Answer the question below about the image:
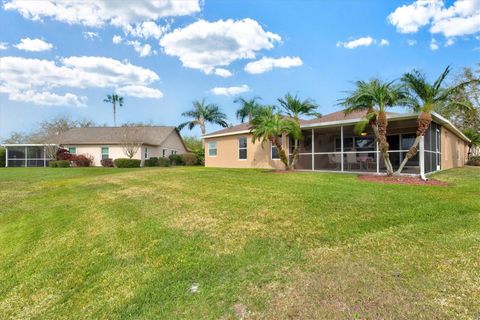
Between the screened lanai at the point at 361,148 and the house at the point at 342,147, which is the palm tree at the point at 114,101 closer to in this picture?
the house at the point at 342,147

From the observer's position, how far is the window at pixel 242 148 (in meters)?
19.6

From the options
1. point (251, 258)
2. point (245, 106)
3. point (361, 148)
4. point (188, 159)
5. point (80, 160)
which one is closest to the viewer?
point (251, 258)

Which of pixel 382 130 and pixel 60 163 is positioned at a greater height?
pixel 382 130

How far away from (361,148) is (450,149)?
18.9ft

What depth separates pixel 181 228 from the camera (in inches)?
216

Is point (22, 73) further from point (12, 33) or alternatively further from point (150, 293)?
point (150, 293)

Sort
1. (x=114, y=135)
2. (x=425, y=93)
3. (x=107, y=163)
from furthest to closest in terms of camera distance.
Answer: (x=114, y=135), (x=107, y=163), (x=425, y=93)

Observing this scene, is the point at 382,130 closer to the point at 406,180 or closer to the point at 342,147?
the point at 406,180

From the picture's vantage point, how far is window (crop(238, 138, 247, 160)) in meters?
19.6

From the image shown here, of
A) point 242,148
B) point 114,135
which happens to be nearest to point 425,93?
point 242,148

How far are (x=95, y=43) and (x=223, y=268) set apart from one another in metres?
20.7

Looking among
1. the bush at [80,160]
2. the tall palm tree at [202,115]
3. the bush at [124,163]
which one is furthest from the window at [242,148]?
the tall palm tree at [202,115]

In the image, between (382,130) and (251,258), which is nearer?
(251,258)

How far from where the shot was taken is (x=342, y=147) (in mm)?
14023
